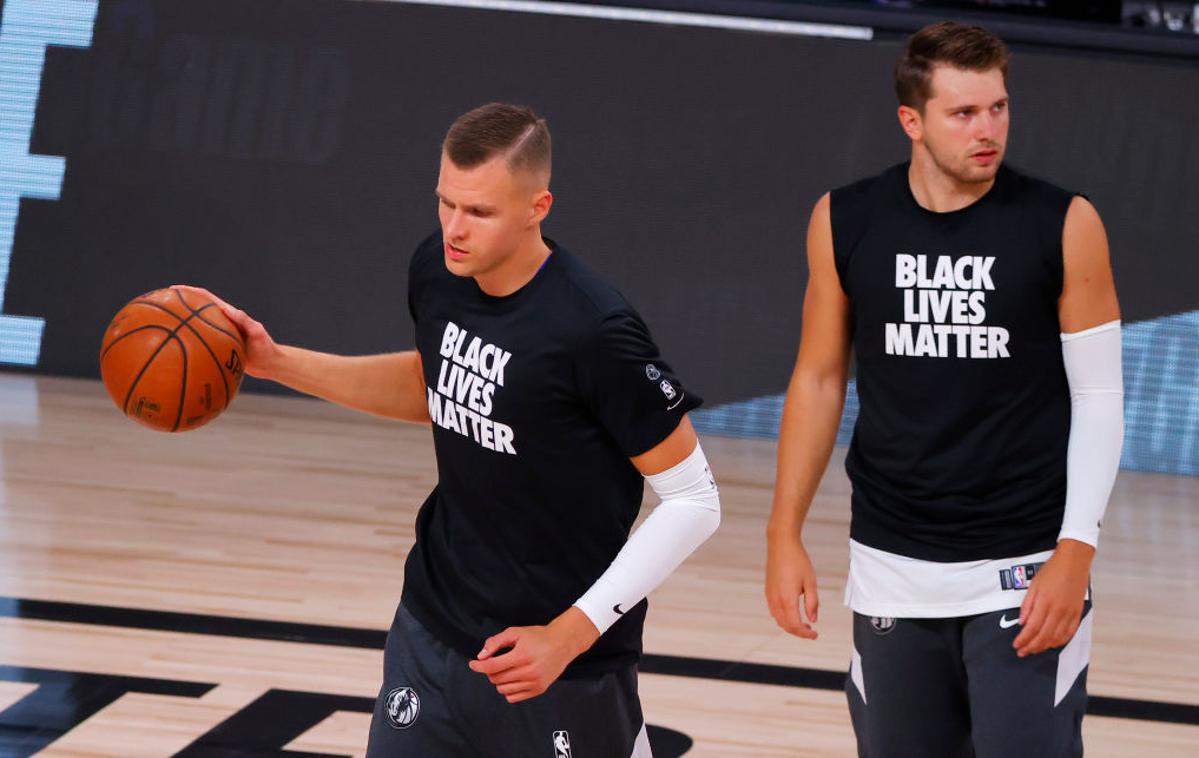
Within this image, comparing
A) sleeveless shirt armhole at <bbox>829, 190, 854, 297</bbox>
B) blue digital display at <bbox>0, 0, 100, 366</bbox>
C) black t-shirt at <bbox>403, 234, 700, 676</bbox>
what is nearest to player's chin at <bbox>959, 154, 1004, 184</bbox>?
sleeveless shirt armhole at <bbox>829, 190, 854, 297</bbox>

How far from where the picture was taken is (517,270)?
8.71ft

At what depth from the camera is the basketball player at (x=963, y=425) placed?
276 cm

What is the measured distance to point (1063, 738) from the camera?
9.11ft

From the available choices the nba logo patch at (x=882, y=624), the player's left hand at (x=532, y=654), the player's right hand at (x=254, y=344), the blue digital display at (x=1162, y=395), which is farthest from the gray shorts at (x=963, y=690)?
the blue digital display at (x=1162, y=395)

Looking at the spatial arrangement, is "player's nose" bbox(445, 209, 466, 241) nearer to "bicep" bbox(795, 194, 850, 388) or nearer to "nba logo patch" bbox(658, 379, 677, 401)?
"nba logo patch" bbox(658, 379, 677, 401)

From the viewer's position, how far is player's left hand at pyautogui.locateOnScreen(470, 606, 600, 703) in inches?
97.2

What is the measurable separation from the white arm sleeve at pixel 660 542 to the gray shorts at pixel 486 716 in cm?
19

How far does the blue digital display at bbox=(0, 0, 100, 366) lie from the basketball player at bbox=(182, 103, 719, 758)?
6152 millimetres

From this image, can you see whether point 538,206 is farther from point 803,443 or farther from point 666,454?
point 803,443

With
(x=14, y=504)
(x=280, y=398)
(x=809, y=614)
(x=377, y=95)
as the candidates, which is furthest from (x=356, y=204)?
(x=809, y=614)

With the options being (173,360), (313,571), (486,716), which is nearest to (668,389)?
(486,716)

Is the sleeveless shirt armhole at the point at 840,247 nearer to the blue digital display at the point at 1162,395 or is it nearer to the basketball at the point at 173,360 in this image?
the basketball at the point at 173,360

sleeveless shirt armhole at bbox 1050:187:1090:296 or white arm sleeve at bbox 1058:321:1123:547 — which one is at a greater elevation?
sleeveless shirt armhole at bbox 1050:187:1090:296

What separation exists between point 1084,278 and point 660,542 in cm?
83
